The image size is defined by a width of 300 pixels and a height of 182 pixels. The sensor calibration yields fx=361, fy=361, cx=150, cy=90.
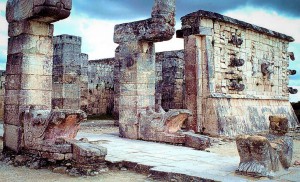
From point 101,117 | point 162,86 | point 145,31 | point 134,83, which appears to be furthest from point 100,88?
point 145,31

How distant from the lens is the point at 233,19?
1238 centimetres

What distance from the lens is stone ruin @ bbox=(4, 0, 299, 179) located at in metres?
6.53

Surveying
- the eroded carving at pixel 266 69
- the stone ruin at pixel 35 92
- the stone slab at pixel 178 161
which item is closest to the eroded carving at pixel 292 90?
the eroded carving at pixel 266 69

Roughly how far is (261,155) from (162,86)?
12.4 metres

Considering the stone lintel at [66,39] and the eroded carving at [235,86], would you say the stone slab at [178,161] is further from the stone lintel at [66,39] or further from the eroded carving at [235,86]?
the stone lintel at [66,39]

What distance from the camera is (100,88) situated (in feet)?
65.3

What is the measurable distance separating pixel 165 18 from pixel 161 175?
15.9 ft

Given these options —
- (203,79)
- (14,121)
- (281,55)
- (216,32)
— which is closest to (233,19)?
(216,32)

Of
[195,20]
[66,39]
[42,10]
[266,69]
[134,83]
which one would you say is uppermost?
[195,20]

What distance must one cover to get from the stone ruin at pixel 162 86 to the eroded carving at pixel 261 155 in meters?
0.02

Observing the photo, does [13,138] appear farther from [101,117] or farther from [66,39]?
[101,117]

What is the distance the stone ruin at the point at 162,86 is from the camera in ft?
21.4

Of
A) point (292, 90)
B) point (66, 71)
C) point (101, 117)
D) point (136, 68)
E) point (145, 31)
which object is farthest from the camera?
point (101, 117)

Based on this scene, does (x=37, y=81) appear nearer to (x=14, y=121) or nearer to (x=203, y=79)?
(x=14, y=121)
